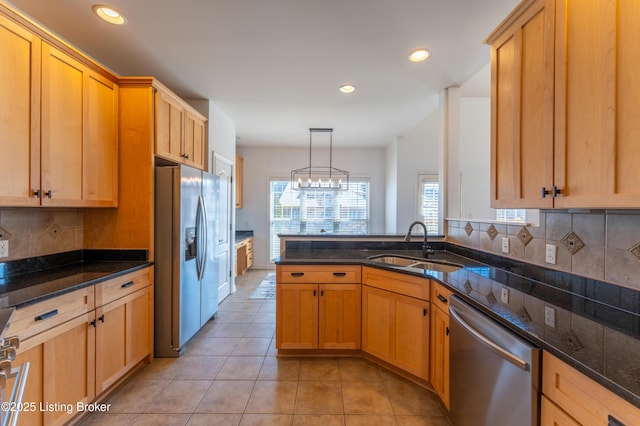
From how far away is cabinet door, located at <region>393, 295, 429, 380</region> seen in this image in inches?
78.1

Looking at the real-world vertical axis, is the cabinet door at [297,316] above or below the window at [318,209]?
below

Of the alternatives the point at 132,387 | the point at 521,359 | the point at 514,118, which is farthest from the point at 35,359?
the point at 514,118

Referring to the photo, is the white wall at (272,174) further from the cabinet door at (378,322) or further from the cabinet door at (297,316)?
the cabinet door at (378,322)

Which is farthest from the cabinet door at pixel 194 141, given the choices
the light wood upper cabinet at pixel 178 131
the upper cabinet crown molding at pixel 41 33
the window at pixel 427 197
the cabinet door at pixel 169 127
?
the window at pixel 427 197

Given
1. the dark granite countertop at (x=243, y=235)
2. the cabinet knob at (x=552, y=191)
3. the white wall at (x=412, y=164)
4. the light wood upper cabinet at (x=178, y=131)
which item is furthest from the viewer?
the dark granite countertop at (x=243, y=235)

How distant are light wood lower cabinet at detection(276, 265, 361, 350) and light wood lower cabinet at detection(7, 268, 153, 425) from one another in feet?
3.81

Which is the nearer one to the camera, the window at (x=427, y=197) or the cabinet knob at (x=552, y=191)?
the cabinet knob at (x=552, y=191)

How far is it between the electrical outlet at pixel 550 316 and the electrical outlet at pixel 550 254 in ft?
1.57

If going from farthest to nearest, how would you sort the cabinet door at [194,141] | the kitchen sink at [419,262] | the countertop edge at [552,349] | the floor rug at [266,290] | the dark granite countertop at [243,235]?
the dark granite countertop at [243,235], the floor rug at [266,290], the cabinet door at [194,141], the kitchen sink at [419,262], the countertop edge at [552,349]

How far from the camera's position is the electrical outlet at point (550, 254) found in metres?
1.61

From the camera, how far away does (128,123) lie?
2.32 metres

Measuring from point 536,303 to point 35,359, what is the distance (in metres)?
2.57

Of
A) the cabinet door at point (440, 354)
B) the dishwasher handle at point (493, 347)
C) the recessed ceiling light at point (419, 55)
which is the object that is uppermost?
the recessed ceiling light at point (419, 55)

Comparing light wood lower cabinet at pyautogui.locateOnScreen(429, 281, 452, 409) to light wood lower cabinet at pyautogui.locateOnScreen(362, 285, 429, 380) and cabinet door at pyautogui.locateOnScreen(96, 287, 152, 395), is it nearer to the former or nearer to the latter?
light wood lower cabinet at pyautogui.locateOnScreen(362, 285, 429, 380)
